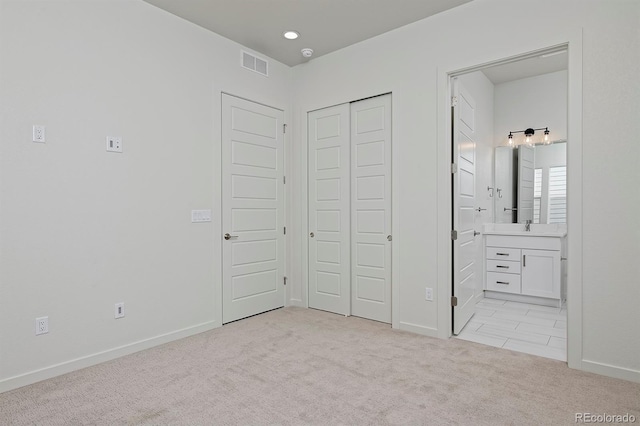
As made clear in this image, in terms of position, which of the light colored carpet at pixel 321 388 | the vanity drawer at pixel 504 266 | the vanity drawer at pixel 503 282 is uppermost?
the vanity drawer at pixel 504 266

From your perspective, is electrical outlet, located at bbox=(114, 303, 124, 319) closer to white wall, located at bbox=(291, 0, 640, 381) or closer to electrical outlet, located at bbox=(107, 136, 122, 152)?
electrical outlet, located at bbox=(107, 136, 122, 152)

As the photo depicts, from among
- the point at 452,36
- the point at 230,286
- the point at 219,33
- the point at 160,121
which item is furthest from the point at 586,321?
the point at 219,33

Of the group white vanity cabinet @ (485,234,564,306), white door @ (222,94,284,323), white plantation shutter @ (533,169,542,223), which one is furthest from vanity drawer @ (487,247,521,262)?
white door @ (222,94,284,323)

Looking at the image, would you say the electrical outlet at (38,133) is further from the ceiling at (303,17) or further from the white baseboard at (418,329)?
the white baseboard at (418,329)

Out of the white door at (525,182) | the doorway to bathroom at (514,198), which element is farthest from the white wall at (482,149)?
the white door at (525,182)

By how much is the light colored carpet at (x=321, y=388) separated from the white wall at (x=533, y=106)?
354cm

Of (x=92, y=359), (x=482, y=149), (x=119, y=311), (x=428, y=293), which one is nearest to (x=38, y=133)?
(x=119, y=311)

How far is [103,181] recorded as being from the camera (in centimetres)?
291

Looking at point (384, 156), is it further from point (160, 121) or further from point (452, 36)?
point (160, 121)

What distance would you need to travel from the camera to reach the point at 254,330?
3.62 metres

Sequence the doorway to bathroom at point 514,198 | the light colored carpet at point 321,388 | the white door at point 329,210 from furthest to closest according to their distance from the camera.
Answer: the white door at point 329,210, the doorway to bathroom at point 514,198, the light colored carpet at point 321,388

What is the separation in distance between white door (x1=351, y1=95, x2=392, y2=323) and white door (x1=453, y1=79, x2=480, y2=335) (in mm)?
667

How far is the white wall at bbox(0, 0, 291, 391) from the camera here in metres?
2.50

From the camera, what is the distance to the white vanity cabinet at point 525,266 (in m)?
4.50
